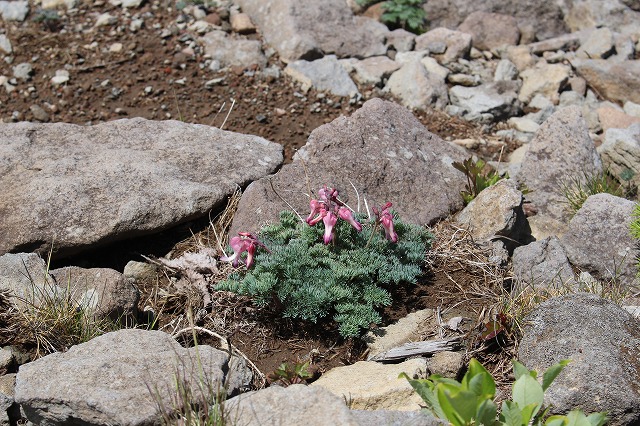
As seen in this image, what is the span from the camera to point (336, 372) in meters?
3.78

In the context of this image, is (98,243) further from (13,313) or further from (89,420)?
(89,420)

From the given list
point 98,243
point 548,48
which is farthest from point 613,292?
point 548,48

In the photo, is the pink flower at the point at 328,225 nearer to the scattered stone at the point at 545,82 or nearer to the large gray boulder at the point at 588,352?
the large gray boulder at the point at 588,352

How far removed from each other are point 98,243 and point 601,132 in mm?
4342

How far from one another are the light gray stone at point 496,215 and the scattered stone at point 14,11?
4814 mm

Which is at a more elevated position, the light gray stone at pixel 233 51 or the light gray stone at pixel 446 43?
the light gray stone at pixel 233 51

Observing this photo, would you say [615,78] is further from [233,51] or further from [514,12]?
[233,51]

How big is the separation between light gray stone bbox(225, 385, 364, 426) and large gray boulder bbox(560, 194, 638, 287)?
2.45 m

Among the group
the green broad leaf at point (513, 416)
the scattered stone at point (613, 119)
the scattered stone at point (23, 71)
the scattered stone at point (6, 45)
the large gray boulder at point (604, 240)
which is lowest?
the scattered stone at point (613, 119)

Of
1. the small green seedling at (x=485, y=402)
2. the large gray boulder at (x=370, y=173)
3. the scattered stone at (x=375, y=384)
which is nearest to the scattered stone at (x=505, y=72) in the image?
the large gray boulder at (x=370, y=173)

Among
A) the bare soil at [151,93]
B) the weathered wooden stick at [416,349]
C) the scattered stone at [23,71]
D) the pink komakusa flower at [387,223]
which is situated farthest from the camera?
the scattered stone at [23,71]

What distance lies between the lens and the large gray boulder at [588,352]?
344 centimetres

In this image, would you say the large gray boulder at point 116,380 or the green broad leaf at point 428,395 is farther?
the large gray boulder at point 116,380

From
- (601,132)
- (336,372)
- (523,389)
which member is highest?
(523,389)
